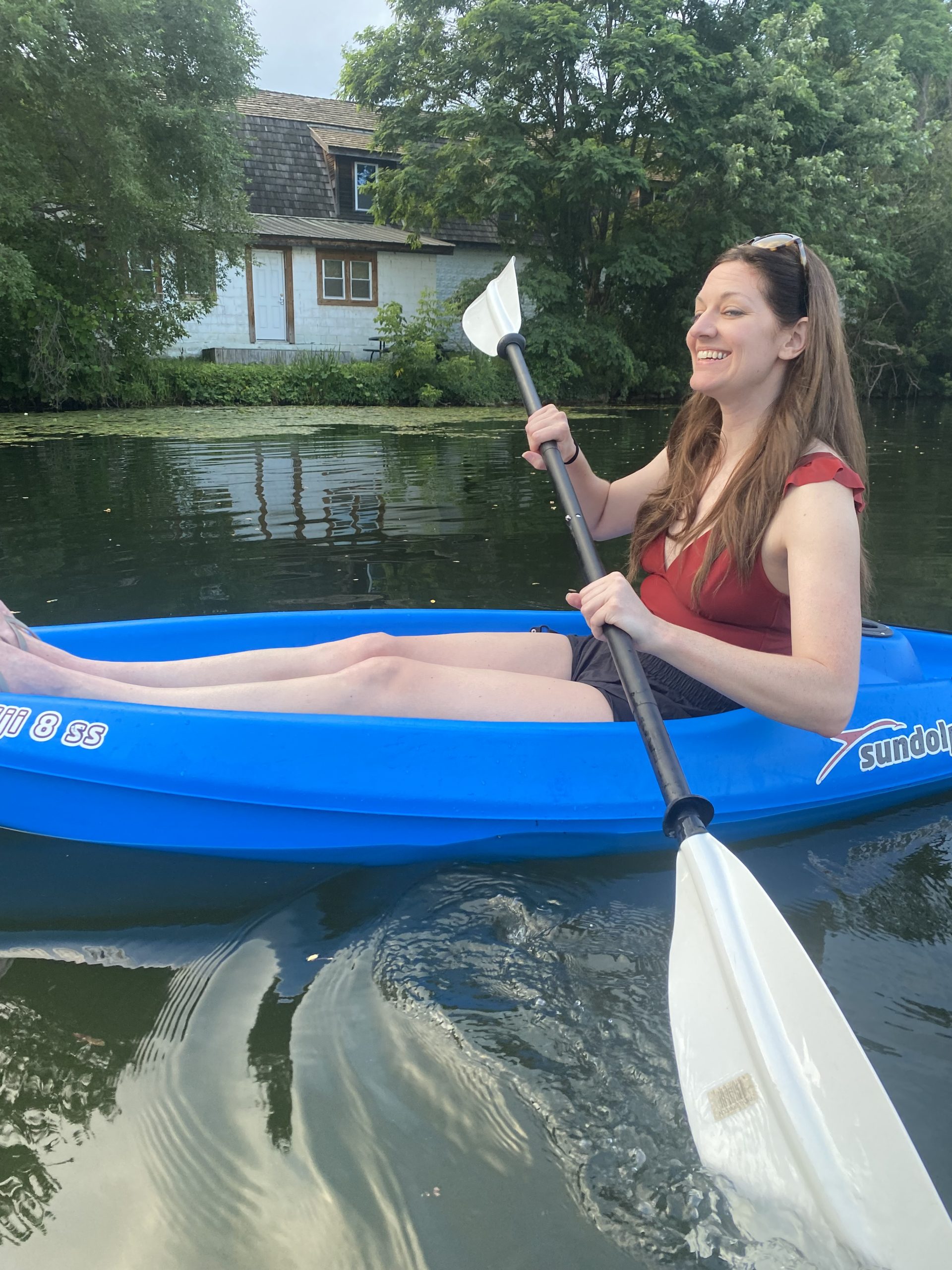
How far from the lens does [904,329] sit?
75.2 ft

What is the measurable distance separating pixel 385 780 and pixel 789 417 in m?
1.12

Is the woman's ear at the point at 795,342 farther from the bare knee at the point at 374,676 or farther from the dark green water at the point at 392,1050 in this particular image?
the dark green water at the point at 392,1050

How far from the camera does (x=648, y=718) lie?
1.82 m

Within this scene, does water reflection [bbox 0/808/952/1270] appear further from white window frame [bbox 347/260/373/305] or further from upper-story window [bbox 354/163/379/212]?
upper-story window [bbox 354/163/379/212]

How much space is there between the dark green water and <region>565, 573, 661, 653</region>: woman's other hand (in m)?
0.62

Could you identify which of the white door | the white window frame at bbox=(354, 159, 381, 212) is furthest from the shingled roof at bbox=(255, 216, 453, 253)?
the white door

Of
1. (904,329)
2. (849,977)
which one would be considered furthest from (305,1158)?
(904,329)

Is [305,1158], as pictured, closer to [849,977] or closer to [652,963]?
[652,963]

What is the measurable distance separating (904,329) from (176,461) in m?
19.2

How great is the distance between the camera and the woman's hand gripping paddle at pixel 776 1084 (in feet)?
3.94

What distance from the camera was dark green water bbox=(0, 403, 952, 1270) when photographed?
1.34 m

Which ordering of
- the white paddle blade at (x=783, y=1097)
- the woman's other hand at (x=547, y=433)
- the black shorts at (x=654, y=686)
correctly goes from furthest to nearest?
the woman's other hand at (x=547, y=433), the black shorts at (x=654, y=686), the white paddle blade at (x=783, y=1097)

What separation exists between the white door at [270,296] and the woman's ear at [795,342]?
697 inches

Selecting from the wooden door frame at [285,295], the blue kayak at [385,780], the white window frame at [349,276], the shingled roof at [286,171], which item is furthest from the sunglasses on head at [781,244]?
the shingled roof at [286,171]
